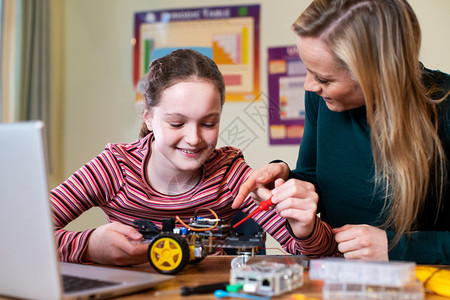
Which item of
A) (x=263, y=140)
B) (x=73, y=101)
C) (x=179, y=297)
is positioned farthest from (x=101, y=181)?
(x=73, y=101)

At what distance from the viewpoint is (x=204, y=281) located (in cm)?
93

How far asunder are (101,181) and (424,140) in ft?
2.59

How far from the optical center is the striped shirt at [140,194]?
1.31m

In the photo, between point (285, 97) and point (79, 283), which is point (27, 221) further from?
point (285, 97)

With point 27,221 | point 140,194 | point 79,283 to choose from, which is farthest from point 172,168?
point 27,221

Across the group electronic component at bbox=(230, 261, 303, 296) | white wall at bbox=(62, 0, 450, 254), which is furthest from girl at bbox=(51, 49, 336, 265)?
white wall at bbox=(62, 0, 450, 254)

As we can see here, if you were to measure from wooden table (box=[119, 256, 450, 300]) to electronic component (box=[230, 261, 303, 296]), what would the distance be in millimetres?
13

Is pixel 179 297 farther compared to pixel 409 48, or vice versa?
pixel 409 48

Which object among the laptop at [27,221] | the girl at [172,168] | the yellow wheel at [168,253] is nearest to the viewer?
the laptop at [27,221]

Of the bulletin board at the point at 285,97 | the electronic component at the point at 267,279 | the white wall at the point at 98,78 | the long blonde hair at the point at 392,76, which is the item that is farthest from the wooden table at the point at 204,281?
the white wall at the point at 98,78

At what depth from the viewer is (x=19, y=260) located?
701mm

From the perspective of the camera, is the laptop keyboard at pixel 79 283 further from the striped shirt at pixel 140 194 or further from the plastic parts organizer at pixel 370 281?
the striped shirt at pixel 140 194

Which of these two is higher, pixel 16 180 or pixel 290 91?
pixel 290 91

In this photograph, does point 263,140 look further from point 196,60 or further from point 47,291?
point 47,291
